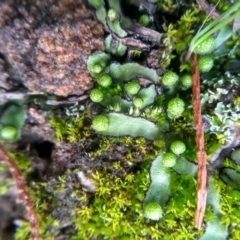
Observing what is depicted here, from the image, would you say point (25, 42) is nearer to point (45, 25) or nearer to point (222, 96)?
point (45, 25)

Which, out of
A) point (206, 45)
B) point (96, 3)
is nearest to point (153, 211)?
point (206, 45)

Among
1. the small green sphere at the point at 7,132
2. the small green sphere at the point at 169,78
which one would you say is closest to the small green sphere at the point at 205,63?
the small green sphere at the point at 169,78

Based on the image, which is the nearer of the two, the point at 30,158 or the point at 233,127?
the point at 233,127

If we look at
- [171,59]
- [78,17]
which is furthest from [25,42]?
[171,59]

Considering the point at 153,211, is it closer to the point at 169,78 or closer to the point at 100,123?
the point at 100,123

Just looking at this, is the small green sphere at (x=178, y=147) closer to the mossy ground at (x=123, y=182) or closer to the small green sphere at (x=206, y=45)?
the mossy ground at (x=123, y=182)

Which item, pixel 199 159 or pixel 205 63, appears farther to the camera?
pixel 205 63
